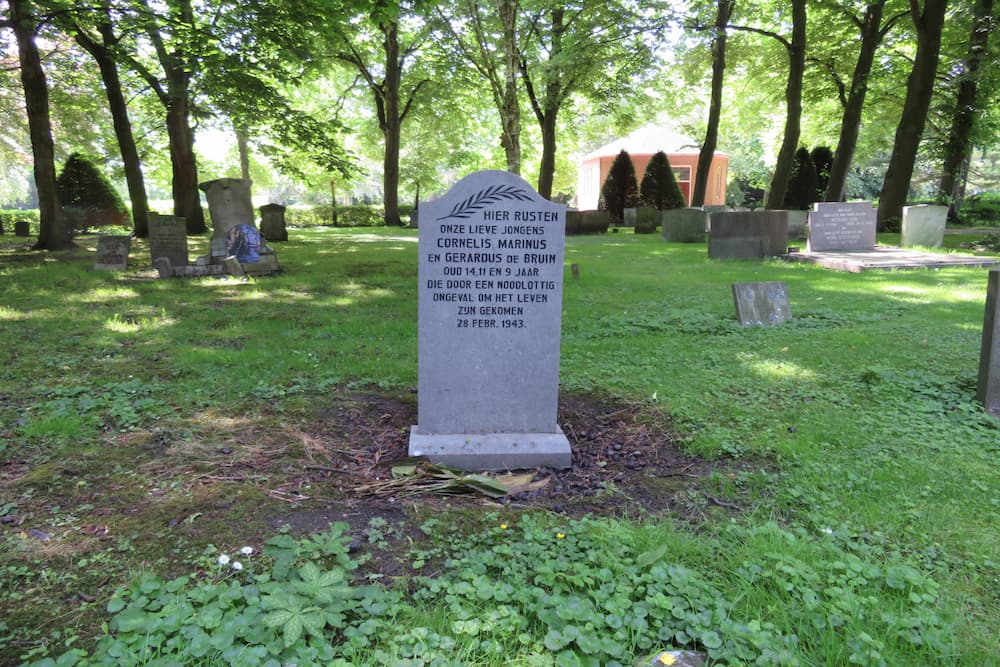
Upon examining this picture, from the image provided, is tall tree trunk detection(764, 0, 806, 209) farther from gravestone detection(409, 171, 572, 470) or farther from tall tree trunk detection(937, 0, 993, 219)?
gravestone detection(409, 171, 572, 470)

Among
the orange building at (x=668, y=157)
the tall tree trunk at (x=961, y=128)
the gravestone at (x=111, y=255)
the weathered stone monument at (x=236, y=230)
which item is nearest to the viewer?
the weathered stone monument at (x=236, y=230)

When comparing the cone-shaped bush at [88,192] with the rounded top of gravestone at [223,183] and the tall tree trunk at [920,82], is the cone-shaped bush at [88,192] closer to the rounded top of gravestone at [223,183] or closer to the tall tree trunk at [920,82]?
the rounded top of gravestone at [223,183]

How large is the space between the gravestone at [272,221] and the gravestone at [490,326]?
17.6 m

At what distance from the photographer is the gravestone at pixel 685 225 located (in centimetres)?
1895

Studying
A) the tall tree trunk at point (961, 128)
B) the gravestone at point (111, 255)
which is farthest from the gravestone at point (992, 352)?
the tall tree trunk at point (961, 128)

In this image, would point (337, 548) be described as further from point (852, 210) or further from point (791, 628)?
point (852, 210)

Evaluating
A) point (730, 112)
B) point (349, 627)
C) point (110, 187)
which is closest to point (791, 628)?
point (349, 627)

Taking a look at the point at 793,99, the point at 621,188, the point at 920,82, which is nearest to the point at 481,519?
the point at 793,99

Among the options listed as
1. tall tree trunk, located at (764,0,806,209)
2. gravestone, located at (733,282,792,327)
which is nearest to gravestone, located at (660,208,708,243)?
tall tree trunk, located at (764,0,806,209)

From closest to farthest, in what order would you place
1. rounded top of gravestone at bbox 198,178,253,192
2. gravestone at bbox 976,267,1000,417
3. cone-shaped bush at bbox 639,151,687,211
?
gravestone at bbox 976,267,1000,417 < rounded top of gravestone at bbox 198,178,253,192 < cone-shaped bush at bbox 639,151,687,211

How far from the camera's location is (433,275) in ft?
13.0

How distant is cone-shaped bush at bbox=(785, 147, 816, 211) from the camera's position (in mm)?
28797

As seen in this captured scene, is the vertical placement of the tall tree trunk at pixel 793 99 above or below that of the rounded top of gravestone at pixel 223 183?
above

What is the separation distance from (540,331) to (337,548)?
1.96 m
